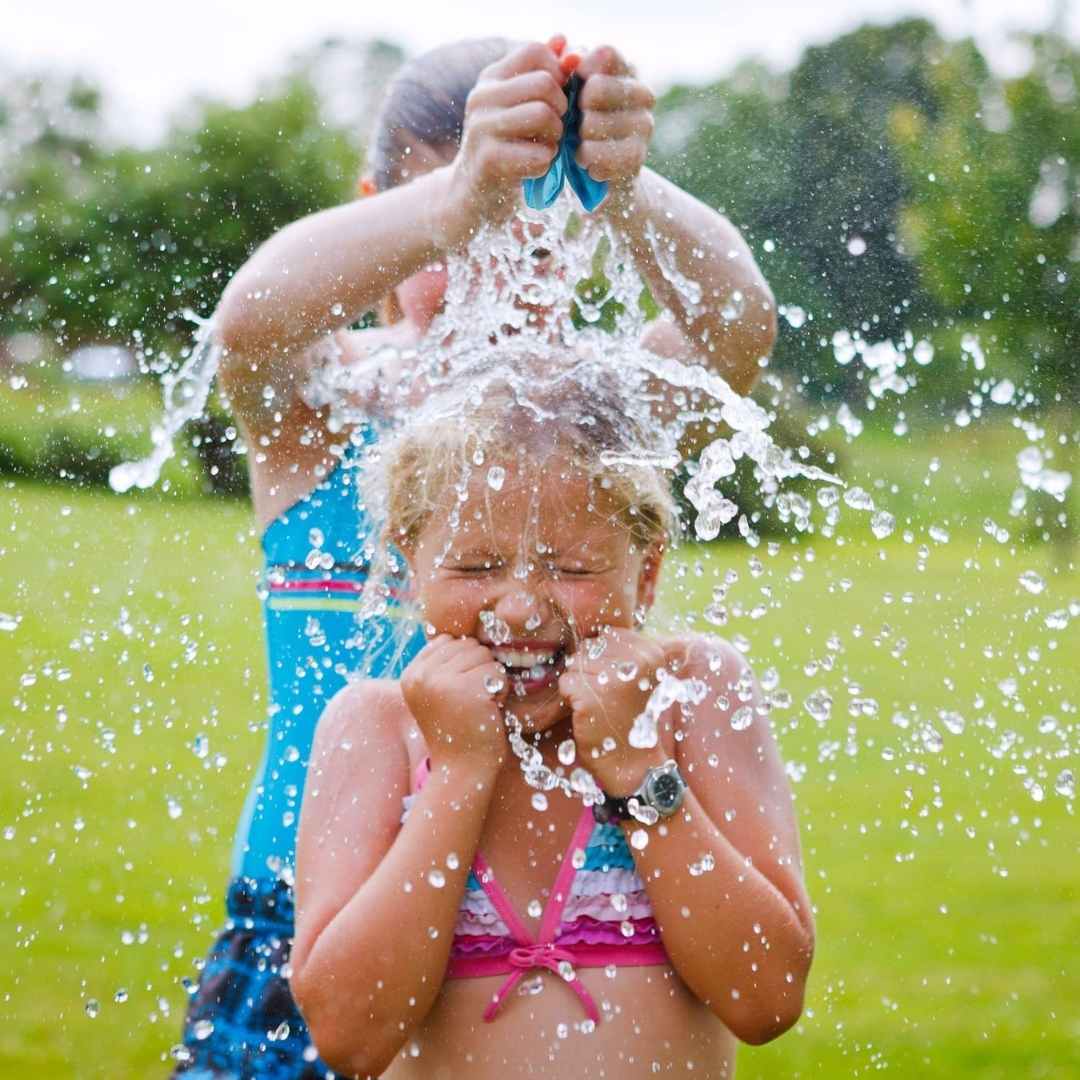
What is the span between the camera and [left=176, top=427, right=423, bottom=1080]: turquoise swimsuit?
2.28 meters

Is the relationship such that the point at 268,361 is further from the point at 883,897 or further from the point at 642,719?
the point at 883,897

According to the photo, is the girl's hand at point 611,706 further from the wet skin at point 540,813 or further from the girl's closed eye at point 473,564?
the girl's closed eye at point 473,564

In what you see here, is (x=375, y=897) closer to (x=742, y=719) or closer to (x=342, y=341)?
(x=742, y=719)

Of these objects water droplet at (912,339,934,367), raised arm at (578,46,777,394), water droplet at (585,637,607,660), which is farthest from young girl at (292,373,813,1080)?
water droplet at (912,339,934,367)


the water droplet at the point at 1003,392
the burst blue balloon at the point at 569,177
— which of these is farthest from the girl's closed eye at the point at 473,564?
the water droplet at the point at 1003,392

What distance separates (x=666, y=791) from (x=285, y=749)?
2.31ft

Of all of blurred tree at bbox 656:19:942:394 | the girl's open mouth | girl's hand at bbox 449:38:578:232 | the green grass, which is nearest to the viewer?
girl's hand at bbox 449:38:578:232

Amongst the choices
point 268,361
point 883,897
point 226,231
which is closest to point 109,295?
point 226,231

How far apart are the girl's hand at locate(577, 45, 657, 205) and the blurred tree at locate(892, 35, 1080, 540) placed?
6.32 m

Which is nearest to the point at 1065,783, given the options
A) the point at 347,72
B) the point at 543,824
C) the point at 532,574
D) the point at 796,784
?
the point at 543,824

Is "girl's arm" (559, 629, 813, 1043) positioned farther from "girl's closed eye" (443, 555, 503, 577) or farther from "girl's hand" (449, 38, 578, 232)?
"girl's hand" (449, 38, 578, 232)

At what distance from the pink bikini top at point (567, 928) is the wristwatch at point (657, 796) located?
112 millimetres

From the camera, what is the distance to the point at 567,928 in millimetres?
1981

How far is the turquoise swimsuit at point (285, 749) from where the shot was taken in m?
2.28
